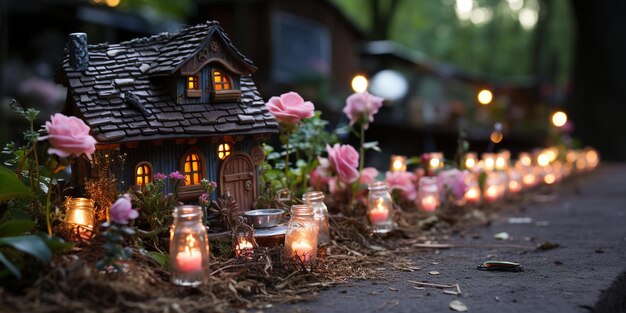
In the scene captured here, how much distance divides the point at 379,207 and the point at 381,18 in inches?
807

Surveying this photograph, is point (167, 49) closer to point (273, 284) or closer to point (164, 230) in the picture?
point (164, 230)

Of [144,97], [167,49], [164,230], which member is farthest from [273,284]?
[167,49]

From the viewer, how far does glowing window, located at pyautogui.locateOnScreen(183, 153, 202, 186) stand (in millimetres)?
3748

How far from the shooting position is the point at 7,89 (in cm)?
1187

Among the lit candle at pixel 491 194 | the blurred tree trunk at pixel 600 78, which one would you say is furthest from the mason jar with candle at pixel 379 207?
the blurred tree trunk at pixel 600 78

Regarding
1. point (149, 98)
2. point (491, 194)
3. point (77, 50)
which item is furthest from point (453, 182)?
point (77, 50)

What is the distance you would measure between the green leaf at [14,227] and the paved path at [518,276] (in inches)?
47.1

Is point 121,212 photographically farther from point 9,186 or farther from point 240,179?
point 240,179

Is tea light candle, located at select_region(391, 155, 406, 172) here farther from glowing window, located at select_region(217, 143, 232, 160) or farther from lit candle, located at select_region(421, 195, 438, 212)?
glowing window, located at select_region(217, 143, 232, 160)

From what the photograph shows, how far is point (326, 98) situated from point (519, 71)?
32018mm

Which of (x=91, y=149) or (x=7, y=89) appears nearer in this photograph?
(x=91, y=149)

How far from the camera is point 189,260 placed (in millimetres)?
3002

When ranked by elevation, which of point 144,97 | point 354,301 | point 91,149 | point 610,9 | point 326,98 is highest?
point 610,9

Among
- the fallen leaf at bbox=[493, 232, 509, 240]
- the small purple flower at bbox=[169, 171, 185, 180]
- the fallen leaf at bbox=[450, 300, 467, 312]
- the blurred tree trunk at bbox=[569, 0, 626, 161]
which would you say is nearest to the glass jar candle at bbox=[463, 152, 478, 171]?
the fallen leaf at bbox=[493, 232, 509, 240]
